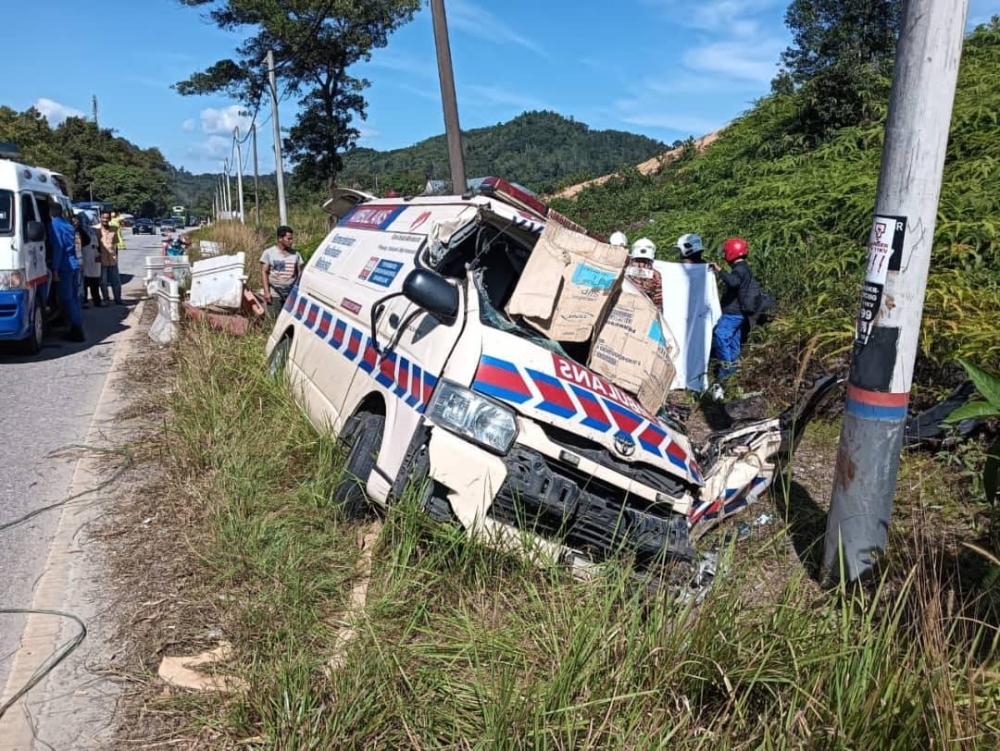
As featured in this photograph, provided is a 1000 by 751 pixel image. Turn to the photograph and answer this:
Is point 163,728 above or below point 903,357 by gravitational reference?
below

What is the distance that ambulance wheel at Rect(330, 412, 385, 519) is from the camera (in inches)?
172

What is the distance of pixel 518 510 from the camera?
12.0 ft

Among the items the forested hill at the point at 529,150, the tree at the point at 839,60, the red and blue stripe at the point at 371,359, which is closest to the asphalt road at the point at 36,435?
the red and blue stripe at the point at 371,359

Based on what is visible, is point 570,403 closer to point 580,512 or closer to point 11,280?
point 580,512

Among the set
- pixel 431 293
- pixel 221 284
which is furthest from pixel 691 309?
pixel 221 284

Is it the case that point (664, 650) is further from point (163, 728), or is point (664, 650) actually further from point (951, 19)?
point (951, 19)

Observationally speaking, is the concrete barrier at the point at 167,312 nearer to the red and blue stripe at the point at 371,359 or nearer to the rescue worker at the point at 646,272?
the red and blue stripe at the point at 371,359

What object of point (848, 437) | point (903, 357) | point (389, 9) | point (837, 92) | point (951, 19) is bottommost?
point (848, 437)

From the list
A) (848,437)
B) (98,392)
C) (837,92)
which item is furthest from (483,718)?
(837,92)

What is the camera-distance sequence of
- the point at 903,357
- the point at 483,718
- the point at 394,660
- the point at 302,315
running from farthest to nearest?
1. the point at 302,315
2. the point at 903,357
3. the point at 394,660
4. the point at 483,718

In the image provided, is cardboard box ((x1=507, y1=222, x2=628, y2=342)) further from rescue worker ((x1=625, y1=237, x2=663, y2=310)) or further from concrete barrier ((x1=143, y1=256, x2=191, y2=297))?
concrete barrier ((x1=143, y1=256, x2=191, y2=297))

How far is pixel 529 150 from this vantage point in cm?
10488

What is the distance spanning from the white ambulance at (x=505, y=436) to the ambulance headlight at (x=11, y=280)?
6113mm

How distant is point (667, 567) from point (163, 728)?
7.20 ft
